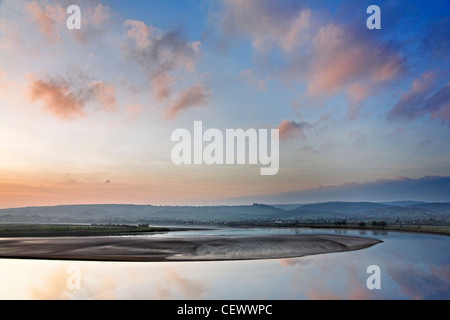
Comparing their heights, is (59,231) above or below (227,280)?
below

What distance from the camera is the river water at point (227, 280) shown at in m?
17.3

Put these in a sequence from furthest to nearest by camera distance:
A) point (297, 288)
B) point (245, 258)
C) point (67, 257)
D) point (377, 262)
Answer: point (67, 257)
point (245, 258)
point (377, 262)
point (297, 288)

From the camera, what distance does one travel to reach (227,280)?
20.6 metres

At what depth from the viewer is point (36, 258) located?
109 feet

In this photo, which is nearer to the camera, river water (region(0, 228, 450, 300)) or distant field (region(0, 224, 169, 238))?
river water (region(0, 228, 450, 300))

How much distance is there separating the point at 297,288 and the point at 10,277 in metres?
20.6

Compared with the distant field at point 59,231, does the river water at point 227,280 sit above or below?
above

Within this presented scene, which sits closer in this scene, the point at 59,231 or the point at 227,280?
the point at 227,280

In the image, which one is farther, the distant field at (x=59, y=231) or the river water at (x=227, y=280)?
the distant field at (x=59, y=231)

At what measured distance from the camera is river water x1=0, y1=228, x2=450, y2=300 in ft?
56.7

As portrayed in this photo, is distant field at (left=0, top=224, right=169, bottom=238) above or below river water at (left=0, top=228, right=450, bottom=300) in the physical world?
below
